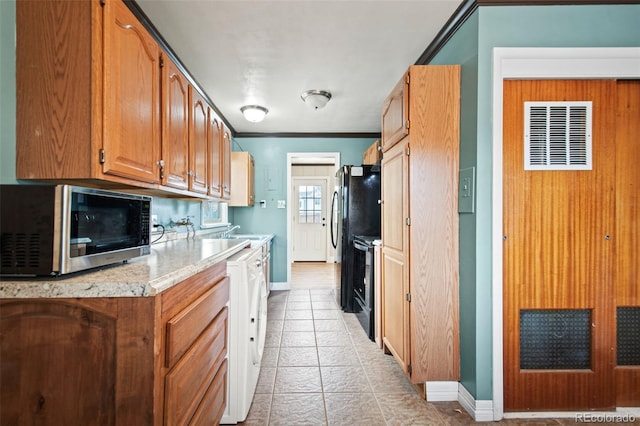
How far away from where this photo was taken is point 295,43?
2.18 m

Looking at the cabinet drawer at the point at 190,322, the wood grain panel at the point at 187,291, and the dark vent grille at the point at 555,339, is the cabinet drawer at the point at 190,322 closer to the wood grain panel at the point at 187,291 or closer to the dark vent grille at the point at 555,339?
the wood grain panel at the point at 187,291

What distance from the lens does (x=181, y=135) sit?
72.3 inches

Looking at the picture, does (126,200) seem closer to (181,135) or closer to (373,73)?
(181,135)

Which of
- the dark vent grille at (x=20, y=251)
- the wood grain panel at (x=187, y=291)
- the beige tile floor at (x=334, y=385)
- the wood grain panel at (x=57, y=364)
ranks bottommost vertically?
the beige tile floor at (x=334, y=385)

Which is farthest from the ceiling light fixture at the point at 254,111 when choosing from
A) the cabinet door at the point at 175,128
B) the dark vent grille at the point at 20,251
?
the dark vent grille at the point at 20,251

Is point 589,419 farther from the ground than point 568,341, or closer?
closer

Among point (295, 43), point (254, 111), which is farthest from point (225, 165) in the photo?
point (295, 43)

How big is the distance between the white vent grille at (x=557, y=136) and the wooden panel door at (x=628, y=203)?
0.80 ft

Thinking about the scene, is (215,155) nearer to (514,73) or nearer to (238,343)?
(238,343)

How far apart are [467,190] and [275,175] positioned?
323cm

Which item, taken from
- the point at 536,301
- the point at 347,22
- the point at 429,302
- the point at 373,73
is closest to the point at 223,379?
the point at 429,302

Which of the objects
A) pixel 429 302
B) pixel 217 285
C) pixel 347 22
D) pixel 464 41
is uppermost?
pixel 347 22

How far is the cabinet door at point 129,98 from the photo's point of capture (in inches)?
44.7

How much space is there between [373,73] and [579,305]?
7.37ft
